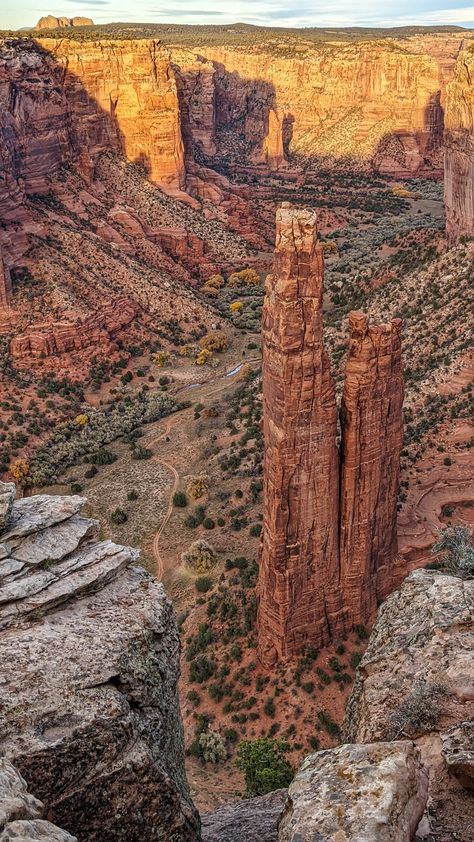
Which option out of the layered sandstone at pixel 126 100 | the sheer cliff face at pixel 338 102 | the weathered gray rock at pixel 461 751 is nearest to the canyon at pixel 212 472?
the weathered gray rock at pixel 461 751

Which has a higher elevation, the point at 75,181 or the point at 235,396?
the point at 75,181

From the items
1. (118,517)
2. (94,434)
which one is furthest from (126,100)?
(118,517)

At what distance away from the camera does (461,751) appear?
12.3m

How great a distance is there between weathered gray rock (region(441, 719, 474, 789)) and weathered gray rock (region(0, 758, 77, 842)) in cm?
592

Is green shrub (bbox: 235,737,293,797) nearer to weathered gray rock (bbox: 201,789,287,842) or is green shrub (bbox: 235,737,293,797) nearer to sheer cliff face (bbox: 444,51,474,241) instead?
weathered gray rock (bbox: 201,789,287,842)

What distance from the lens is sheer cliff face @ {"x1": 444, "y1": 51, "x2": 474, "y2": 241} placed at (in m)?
56.3

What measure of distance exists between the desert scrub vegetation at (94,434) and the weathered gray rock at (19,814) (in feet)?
135

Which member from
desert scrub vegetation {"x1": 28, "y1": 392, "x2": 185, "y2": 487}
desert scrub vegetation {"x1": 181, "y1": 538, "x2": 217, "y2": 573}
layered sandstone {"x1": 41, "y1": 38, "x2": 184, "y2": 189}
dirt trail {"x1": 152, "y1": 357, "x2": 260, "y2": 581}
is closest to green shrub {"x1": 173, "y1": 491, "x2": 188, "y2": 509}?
dirt trail {"x1": 152, "y1": 357, "x2": 260, "y2": 581}

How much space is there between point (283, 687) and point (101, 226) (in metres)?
59.6

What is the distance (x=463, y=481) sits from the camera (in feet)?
123

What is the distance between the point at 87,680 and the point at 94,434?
44305mm

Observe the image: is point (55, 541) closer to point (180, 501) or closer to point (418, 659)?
point (418, 659)

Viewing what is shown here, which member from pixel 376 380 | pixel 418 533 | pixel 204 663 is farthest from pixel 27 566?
pixel 418 533

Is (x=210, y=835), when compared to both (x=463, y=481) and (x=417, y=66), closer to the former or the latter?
(x=463, y=481)
